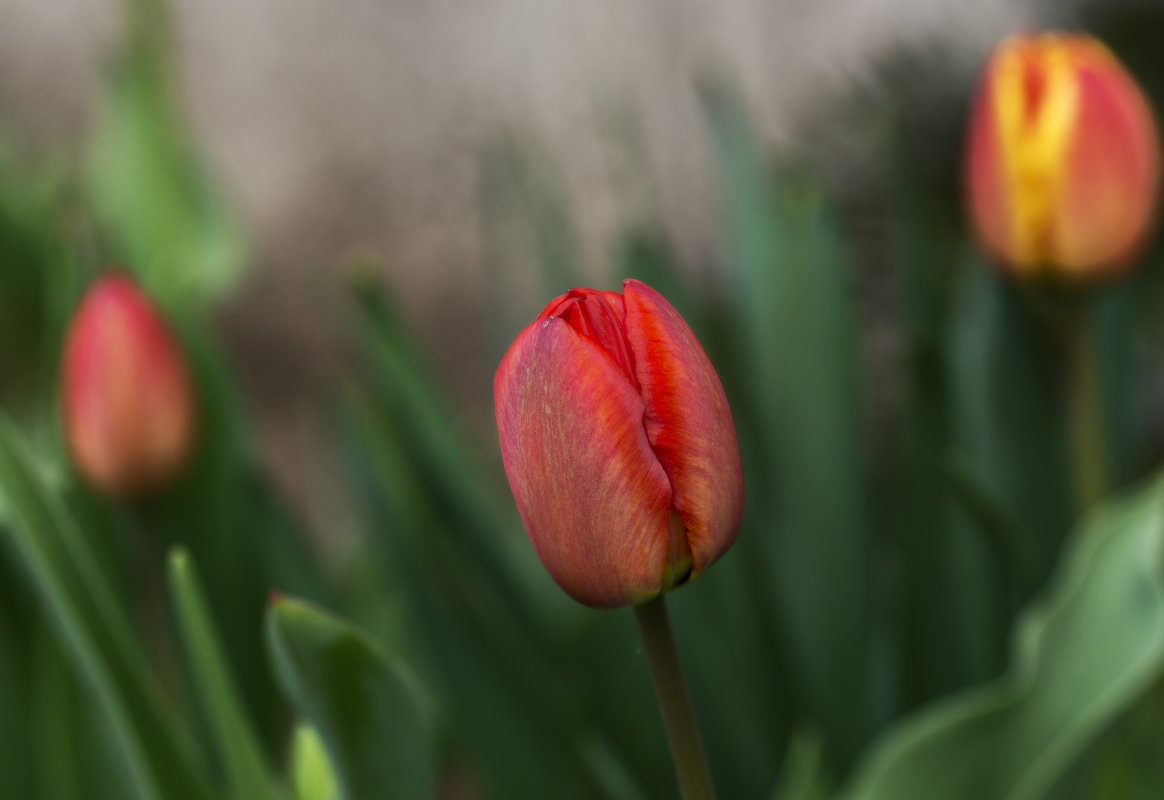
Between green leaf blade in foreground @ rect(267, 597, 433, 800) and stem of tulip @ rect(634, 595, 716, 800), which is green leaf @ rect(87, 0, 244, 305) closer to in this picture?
green leaf blade in foreground @ rect(267, 597, 433, 800)

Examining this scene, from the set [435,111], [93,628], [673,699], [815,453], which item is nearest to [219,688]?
[93,628]

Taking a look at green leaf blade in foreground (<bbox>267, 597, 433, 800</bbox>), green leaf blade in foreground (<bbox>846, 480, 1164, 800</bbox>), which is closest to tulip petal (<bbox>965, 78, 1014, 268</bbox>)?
green leaf blade in foreground (<bbox>846, 480, 1164, 800</bbox>)

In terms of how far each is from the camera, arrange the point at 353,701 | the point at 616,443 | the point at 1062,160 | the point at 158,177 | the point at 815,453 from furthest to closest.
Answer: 1. the point at 158,177
2. the point at 815,453
3. the point at 1062,160
4. the point at 353,701
5. the point at 616,443

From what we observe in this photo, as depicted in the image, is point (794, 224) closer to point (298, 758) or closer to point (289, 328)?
point (298, 758)

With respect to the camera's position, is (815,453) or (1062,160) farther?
(815,453)

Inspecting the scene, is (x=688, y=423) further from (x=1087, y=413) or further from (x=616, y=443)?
(x=1087, y=413)

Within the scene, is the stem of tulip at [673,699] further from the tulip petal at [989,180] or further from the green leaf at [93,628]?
the tulip petal at [989,180]

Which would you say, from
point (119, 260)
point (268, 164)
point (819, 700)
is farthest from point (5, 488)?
point (268, 164)
